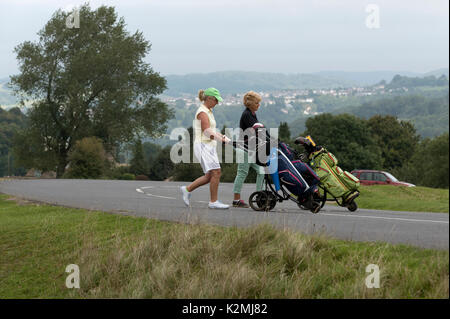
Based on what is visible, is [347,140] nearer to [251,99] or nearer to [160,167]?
[160,167]

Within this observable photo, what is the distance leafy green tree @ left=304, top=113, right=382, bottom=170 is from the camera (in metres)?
53.3

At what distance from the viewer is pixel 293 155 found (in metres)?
9.22

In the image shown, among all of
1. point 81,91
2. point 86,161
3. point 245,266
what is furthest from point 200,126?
point 81,91

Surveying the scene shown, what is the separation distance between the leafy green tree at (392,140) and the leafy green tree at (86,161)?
35.6 metres

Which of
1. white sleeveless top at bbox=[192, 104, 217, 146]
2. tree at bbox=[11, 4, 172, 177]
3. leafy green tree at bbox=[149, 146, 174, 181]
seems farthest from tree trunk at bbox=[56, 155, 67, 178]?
white sleeveless top at bbox=[192, 104, 217, 146]

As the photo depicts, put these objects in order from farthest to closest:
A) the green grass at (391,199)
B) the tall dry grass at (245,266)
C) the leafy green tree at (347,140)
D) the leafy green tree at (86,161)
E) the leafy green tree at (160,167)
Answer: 1. the leafy green tree at (160,167)
2. the leafy green tree at (347,140)
3. the leafy green tree at (86,161)
4. the green grass at (391,199)
5. the tall dry grass at (245,266)

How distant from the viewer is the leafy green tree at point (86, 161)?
130 ft

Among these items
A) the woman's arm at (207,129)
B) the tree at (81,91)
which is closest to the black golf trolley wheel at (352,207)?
the woman's arm at (207,129)

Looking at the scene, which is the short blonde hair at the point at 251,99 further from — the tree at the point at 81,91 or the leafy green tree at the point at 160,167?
the leafy green tree at the point at 160,167

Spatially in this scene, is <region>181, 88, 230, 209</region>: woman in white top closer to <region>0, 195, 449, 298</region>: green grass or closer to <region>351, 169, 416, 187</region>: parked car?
<region>0, 195, 449, 298</region>: green grass

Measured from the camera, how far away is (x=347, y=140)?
55.1 m

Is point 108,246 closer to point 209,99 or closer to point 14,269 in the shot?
point 14,269

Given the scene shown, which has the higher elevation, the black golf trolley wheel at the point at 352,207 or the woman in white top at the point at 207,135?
the woman in white top at the point at 207,135

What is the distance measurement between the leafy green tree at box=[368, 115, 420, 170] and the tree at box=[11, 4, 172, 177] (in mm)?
28997
